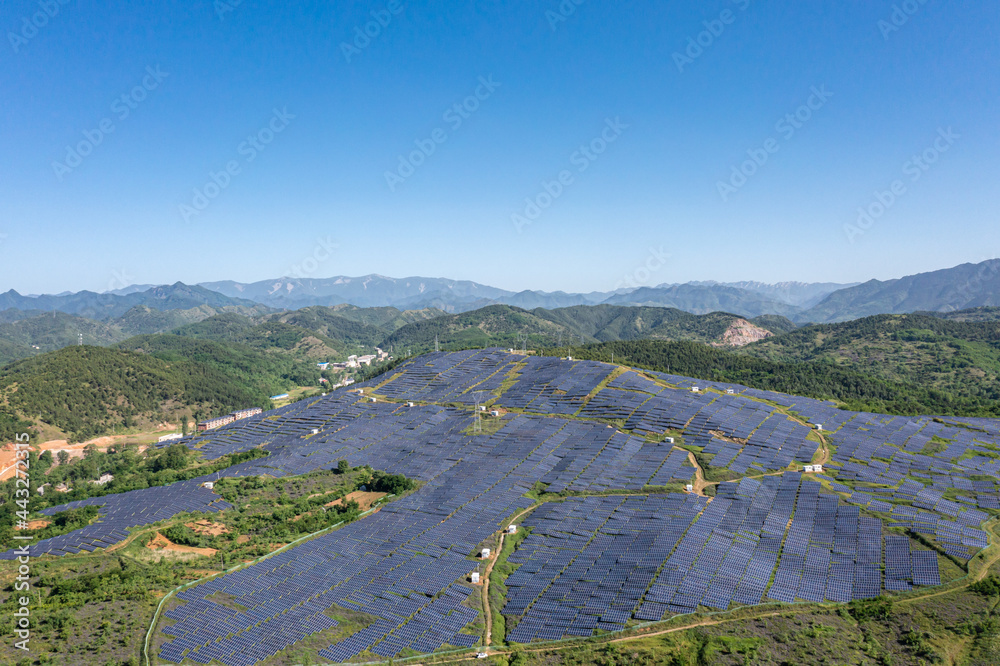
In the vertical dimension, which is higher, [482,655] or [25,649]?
[25,649]

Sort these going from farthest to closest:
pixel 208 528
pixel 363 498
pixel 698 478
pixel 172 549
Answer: pixel 363 498 → pixel 698 478 → pixel 208 528 → pixel 172 549

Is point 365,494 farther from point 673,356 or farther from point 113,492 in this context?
point 673,356

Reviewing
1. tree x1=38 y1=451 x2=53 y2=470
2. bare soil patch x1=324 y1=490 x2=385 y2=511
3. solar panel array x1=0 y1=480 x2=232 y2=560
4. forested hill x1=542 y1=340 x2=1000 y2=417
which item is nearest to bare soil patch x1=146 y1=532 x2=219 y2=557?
solar panel array x1=0 y1=480 x2=232 y2=560

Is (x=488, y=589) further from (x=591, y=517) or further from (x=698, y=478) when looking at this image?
(x=698, y=478)

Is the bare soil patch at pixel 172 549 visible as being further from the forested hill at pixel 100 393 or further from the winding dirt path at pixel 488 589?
the forested hill at pixel 100 393

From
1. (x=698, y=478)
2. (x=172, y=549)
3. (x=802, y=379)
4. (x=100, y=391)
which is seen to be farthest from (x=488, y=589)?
(x=100, y=391)

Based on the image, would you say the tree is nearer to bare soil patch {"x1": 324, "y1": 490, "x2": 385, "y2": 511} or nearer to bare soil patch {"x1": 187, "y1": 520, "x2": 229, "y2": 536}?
bare soil patch {"x1": 187, "y1": 520, "x2": 229, "y2": 536}

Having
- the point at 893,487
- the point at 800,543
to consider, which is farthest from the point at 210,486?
the point at 893,487

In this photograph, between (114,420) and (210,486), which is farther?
(114,420)
